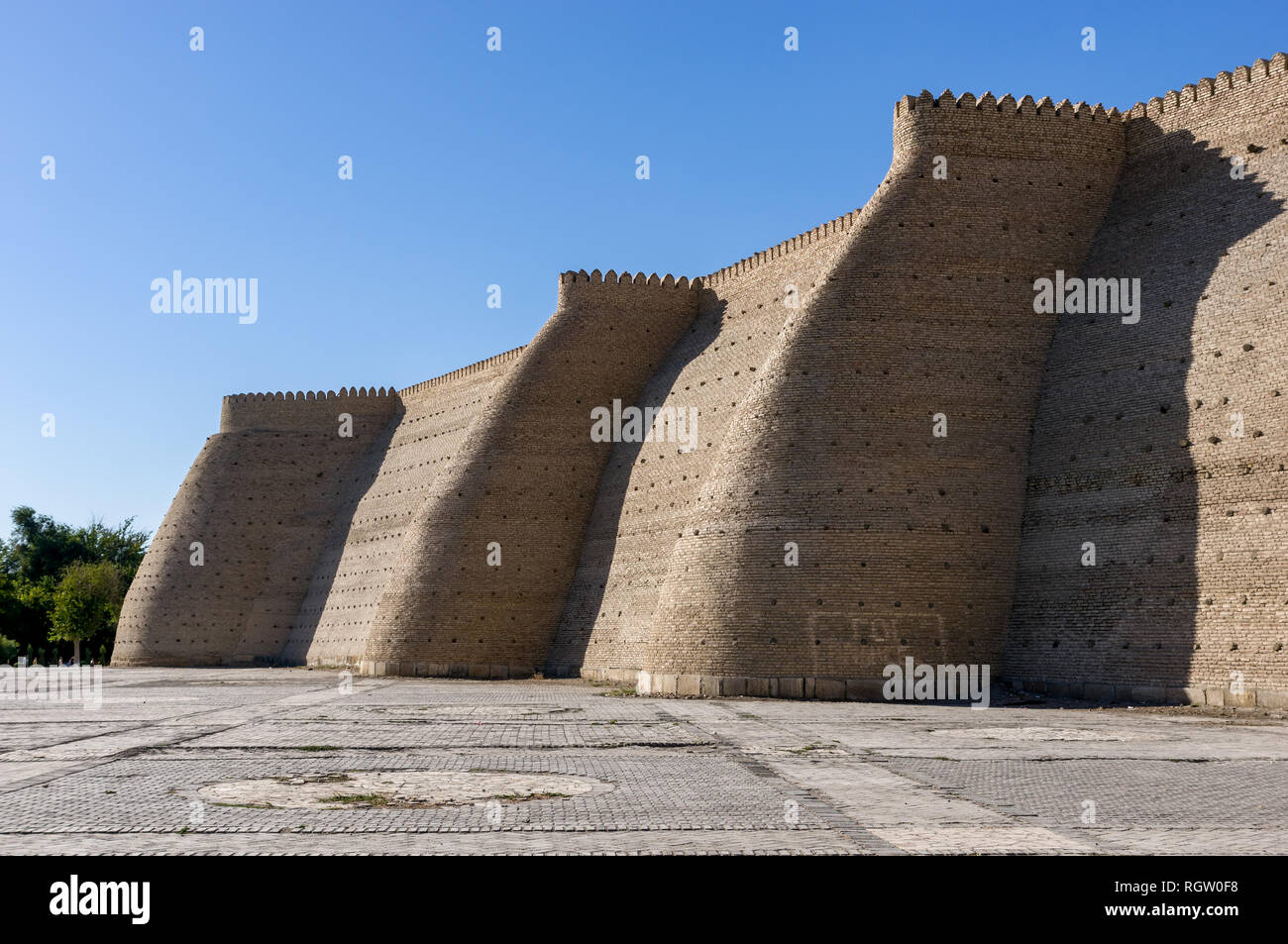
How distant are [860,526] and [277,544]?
28366 mm

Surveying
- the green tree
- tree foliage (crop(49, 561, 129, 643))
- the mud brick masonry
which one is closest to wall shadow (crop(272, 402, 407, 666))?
the mud brick masonry

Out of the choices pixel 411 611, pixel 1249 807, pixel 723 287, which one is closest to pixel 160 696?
pixel 411 611

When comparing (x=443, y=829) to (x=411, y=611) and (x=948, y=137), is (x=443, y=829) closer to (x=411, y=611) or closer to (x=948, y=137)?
(x=948, y=137)

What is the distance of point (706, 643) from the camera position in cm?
2167

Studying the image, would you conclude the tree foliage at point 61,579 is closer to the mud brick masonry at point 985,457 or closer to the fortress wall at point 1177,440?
the mud brick masonry at point 985,457

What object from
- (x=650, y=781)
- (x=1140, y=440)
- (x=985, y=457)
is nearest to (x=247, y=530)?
(x=985, y=457)

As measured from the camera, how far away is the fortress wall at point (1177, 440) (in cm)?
1803

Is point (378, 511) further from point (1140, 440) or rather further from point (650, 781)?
point (650, 781)

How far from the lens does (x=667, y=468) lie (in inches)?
1177

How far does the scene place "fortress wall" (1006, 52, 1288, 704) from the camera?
59.2 feet

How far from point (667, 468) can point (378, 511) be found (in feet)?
48.4

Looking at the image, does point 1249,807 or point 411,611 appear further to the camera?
point 411,611

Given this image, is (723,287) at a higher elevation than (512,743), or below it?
higher

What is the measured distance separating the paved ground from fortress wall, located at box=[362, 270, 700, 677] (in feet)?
39.0
